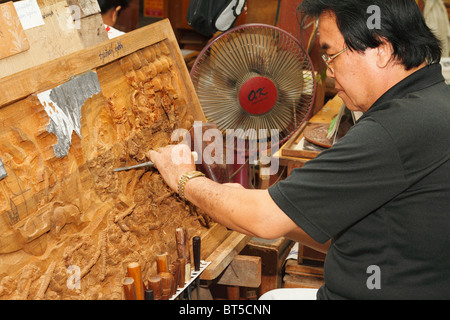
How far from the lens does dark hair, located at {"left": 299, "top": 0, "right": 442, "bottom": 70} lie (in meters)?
1.34

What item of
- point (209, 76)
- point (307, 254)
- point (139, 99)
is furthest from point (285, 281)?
point (139, 99)

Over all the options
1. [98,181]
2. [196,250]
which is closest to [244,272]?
[196,250]

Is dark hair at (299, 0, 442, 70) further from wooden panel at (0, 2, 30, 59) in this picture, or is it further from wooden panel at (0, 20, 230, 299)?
wooden panel at (0, 2, 30, 59)

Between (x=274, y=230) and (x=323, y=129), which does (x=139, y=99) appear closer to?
(x=274, y=230)

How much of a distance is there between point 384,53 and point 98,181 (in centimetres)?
105

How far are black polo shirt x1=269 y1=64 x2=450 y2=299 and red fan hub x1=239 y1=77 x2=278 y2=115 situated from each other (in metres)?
1.07

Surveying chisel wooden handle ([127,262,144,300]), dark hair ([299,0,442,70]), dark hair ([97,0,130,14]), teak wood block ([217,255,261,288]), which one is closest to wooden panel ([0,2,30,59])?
chisel wooden handle ([127,262,144,300])

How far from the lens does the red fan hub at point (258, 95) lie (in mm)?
2385

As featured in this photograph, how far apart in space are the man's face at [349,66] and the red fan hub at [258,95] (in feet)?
2.98

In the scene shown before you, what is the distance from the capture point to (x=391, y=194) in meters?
1.25

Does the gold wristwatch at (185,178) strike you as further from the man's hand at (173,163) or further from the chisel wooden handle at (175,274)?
the chisel wooden handle at (175,274)

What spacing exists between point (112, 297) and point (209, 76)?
4.02 feet

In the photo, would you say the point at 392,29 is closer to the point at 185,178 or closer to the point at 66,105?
the point at 185,178

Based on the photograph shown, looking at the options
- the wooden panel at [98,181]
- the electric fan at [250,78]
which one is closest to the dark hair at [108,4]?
the electric fan at [250,78]
